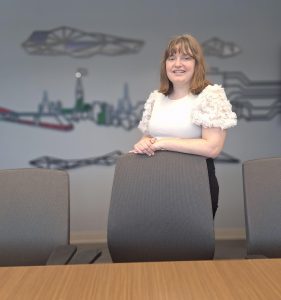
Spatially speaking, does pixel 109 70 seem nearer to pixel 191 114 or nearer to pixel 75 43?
pixel 75 43

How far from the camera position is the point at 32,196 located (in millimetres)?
1364

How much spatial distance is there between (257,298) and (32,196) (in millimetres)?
948

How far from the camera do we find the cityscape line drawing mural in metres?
3.14

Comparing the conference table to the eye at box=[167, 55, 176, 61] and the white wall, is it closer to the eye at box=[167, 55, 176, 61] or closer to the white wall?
the eye at box=[167, 55, 176, 61]

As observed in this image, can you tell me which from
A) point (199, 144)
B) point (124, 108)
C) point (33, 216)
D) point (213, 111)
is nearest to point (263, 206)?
point (199, 144)

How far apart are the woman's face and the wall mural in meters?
1.67

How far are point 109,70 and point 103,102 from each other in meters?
0.31

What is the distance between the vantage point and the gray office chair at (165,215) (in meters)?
1.22

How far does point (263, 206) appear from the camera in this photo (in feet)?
4.27

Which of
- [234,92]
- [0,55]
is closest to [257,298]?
[234,92]

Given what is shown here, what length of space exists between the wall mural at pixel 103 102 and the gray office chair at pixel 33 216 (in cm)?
191

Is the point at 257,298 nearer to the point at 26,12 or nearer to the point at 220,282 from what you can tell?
the point at 220,282

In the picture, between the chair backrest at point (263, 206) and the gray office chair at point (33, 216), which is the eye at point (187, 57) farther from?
the gray office chair at point (33, 216)

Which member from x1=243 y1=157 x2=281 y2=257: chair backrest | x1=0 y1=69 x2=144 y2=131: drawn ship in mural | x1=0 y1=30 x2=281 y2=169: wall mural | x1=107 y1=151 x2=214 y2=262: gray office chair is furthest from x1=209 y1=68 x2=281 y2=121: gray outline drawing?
x1=107 y1=151 x2=214 y2=262: gray office chair
